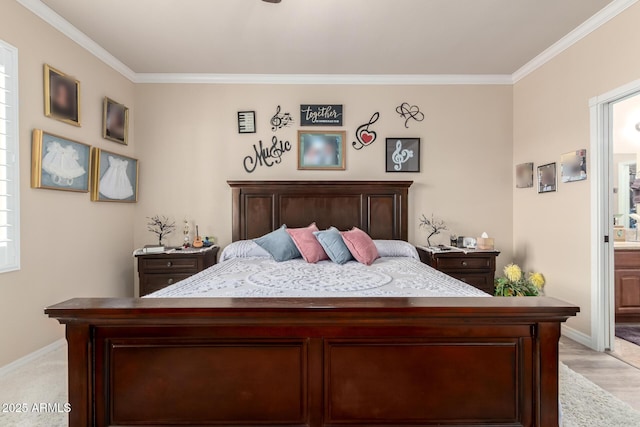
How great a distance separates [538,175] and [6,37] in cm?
493

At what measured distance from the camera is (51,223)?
285cm

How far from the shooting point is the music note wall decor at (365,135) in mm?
4023

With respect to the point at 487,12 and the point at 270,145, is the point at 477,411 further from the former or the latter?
the point at 270,145

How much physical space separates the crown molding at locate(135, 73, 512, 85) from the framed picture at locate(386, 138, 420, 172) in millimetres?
711

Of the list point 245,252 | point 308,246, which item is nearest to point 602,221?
point 308,246

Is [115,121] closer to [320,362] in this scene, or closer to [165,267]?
[165,267]

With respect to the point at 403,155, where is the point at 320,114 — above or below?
above

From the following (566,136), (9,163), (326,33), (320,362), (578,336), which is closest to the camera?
(320,362)

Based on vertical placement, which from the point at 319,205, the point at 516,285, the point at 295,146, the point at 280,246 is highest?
the point at 295,146

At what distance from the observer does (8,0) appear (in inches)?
96.7

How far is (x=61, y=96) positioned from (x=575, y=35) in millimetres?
4665

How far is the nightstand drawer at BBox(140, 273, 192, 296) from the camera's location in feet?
11.5

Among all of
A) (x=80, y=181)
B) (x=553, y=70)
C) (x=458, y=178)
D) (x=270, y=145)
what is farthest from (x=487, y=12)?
(x=80, y=181)

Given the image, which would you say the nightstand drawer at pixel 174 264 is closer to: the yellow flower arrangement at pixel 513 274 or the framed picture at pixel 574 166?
the yellow flower arrangement at pixel 513 274
